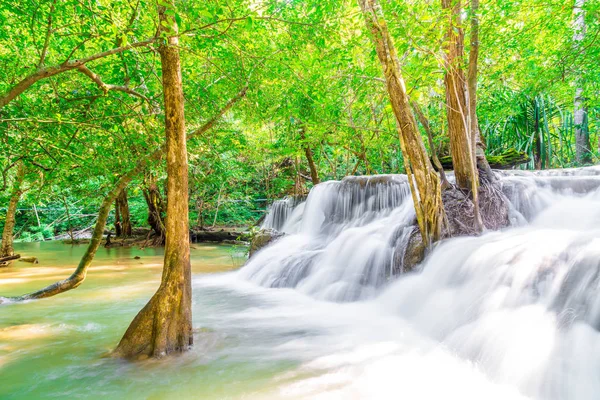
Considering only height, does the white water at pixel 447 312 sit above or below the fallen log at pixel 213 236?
below

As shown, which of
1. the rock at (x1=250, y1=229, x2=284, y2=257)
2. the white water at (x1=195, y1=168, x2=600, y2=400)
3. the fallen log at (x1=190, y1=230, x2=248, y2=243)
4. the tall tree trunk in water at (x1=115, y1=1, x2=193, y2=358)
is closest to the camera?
the white water at (x1=195, y1=168, x2=600, y2=400)

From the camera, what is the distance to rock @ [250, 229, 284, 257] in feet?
32.3

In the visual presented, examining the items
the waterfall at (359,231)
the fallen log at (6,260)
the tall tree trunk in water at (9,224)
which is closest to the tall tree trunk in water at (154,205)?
the tall tree trunk in water at (9,224)

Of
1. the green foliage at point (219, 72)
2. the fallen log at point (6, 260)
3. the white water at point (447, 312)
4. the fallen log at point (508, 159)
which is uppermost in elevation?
the green foliage at point (219, 72)

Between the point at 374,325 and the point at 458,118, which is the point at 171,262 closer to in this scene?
the point at 374,325

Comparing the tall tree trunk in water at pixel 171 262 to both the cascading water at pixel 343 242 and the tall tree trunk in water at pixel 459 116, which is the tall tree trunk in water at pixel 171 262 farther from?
the tall tree trunk in water at pixel 459 116

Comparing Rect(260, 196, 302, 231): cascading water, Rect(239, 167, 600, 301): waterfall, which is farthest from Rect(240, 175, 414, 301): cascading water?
Rect(260, 196, 302, 231): cascading water

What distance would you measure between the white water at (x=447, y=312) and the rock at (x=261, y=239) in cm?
184

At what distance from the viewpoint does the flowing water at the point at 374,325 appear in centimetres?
304

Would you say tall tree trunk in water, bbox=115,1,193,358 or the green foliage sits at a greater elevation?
the green foliage

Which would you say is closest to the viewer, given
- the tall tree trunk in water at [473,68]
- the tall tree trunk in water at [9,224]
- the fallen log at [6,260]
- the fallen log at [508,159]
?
the tall tree trunk in water at [473,68]

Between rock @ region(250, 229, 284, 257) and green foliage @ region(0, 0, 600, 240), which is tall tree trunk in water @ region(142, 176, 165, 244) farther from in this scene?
rock @ region(250, 229, 284, 257)

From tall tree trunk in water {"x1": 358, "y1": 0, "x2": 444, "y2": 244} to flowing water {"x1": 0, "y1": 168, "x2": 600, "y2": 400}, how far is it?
46 cm

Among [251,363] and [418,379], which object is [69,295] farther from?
[418,379]
